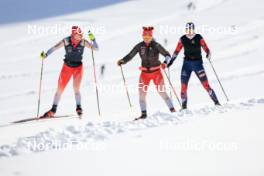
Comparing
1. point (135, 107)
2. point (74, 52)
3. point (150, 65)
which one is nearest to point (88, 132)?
point (150, 65)

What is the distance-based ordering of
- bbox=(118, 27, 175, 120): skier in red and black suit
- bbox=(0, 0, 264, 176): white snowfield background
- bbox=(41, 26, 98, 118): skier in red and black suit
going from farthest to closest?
bbox=(41, 26, 98, 118): skier in red and black suit
bbox=(118, 27, 175, 120): skier in red and black suit
bbox=(0, 0, 264, 176): white snowfield background

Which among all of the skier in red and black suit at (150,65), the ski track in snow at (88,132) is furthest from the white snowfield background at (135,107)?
the skier in red and black suit at (150,65)

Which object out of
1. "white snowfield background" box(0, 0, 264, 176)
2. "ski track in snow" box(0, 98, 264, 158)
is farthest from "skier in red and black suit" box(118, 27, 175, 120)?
"ski track in snow" box(0, 98, 264, 158)

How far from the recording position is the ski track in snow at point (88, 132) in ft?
20.4

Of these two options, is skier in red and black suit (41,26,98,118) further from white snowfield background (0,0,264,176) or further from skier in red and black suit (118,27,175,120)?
skier in red and black suit (118,27,175,120)

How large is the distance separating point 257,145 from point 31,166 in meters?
2.90

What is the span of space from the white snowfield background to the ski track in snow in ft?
0.06

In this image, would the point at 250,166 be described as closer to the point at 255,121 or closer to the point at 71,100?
the point at 255,121

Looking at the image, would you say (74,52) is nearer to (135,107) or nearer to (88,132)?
(88,132)

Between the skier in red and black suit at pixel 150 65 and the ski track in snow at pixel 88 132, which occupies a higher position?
the skier in red and black suit at pixel 150 65

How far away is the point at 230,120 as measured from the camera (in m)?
7.06

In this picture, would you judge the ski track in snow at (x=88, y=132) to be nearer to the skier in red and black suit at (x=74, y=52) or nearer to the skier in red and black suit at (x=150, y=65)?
the skier in red and black suit at (x=150, y=65)

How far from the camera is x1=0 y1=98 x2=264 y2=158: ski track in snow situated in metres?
6.21

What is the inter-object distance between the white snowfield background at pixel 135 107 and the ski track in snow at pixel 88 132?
0.02m
